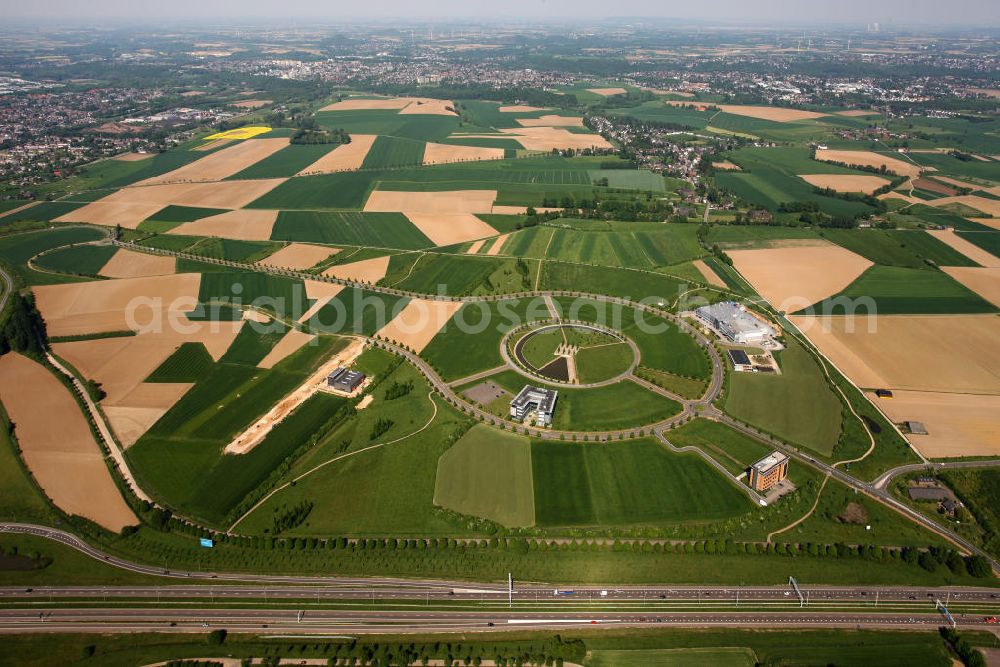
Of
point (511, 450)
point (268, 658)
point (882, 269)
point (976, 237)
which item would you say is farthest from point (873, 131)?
point (268, 658)

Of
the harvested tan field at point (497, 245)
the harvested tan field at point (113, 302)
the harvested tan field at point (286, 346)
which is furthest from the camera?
the harvested tan field at point (497, 245)

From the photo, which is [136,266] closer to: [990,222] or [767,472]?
[767,472]

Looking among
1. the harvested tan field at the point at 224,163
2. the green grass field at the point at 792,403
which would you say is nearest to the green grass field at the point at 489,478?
the green grass field at the point at 792,403

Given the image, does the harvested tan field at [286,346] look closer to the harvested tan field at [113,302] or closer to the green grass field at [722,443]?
the harvested tan field at [113,302]

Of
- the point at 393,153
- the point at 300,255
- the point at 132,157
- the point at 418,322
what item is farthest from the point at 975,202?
the point at 132,157

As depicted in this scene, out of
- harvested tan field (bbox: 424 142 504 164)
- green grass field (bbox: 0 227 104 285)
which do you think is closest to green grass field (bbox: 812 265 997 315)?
harvested tan field (bbox: 424 142 504 164)

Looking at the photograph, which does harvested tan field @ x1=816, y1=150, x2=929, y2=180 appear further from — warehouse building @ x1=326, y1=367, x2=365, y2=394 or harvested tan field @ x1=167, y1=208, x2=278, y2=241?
warehouse building @ x1=326, y1=367, x2=365, y2=394

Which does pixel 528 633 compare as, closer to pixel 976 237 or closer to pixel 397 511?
pixel 397 511

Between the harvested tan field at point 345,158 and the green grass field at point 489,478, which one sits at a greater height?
the harvested tan field at point 345,158
